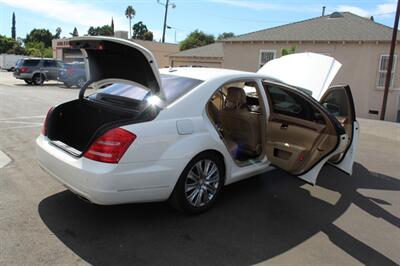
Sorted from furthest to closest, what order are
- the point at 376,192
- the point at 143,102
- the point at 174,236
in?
the point at 376,192
the point at 143,102
the point at 174,236

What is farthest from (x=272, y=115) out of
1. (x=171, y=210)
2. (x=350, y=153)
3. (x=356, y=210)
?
(x=171, y=210)

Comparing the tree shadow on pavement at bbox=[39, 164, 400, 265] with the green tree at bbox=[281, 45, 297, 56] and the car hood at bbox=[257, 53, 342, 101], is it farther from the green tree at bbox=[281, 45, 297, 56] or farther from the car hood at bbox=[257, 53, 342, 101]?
the green tree at bbox=[281, 45, 297, 56]

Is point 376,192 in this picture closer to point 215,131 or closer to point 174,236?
point 215,131

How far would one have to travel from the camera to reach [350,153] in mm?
5211

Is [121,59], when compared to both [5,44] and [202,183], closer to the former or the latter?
[202,183]

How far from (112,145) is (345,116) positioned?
3779mm

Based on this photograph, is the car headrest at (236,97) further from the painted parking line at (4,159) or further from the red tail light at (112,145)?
the painted parking line at (4,159)

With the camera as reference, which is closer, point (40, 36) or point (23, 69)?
point (23, 69)

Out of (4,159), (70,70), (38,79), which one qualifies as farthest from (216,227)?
(38,79)

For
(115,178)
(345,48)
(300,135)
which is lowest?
(115,178)

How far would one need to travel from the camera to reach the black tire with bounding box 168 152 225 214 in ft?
12.9

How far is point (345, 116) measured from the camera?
5695mm

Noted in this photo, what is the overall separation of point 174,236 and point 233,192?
1.50m

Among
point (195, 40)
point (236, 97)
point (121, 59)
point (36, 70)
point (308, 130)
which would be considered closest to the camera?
point (121, 59)
